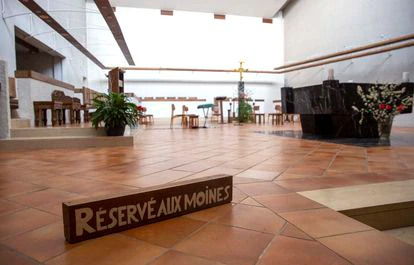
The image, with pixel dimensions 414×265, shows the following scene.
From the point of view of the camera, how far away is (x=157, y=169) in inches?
81.7

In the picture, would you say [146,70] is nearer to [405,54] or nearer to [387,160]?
[405,54]

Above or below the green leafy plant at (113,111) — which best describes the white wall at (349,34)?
above

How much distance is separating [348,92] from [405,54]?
4157mm

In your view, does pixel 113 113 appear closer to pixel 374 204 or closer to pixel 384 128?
pixel 374 204

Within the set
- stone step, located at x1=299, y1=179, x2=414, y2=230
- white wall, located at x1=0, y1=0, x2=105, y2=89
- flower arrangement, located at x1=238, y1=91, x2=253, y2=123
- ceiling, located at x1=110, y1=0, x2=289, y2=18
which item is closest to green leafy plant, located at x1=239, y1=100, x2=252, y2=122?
flower arrangement, located at x1=238, y1=91, x2=253, y2=123

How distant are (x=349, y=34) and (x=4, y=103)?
9.14m

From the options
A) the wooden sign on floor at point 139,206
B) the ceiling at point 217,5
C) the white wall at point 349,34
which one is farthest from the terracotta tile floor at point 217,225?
the ceiling at point 217,5

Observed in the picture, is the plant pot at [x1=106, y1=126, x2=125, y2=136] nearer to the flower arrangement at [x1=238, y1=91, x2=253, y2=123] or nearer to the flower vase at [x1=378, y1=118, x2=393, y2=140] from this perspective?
the flower vase at [x1=378, y1=118, x2=393, y2=140]

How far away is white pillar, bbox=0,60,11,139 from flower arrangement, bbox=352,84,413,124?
4.30 meters

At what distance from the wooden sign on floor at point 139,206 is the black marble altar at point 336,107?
10.8ft

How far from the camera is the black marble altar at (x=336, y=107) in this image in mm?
4035

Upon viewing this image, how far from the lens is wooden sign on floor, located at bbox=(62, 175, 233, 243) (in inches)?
36.9

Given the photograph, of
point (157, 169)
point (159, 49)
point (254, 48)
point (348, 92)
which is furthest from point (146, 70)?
point (157, 169)

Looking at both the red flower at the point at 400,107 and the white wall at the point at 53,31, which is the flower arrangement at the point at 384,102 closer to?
the red flower at the point at 400,107
